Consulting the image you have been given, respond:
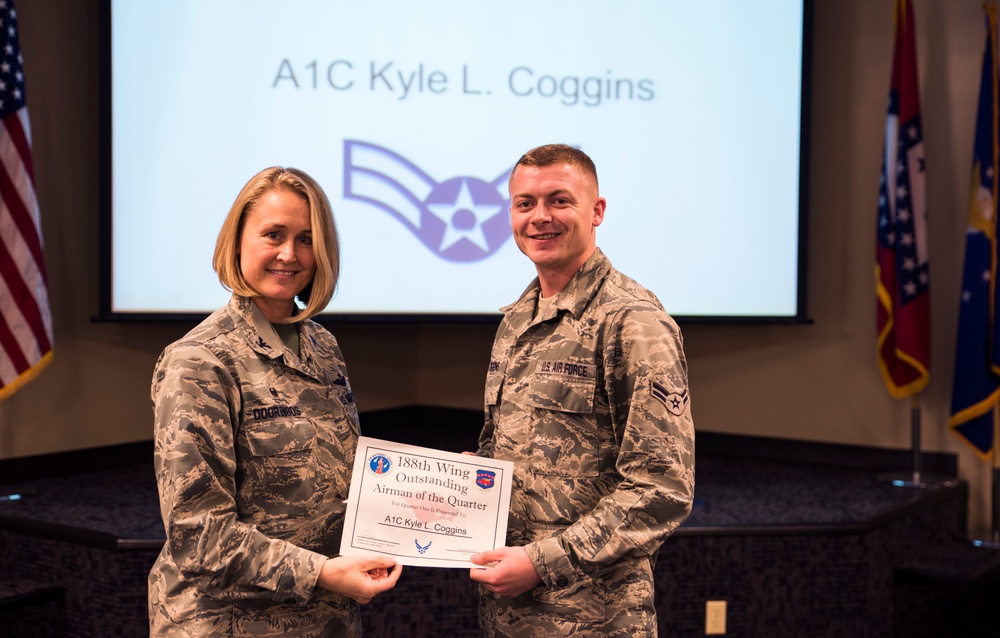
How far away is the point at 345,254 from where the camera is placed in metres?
4.23

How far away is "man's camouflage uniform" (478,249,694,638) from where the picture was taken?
5.54ft

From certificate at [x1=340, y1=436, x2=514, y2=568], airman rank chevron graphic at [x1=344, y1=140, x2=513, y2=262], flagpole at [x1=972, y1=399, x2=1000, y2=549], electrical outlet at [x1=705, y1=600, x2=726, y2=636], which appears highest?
airman rank chevron graphic at [x1=344, y1=140, x2=513, y2=262]

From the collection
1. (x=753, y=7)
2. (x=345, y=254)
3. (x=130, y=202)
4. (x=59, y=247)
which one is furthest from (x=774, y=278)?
(x=59, y=247)

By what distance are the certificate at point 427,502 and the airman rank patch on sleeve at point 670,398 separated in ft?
1.03

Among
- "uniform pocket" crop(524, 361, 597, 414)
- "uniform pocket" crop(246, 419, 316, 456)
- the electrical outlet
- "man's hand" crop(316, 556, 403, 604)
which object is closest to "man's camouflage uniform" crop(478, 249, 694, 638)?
"uniform pocket" crop(524, 361, 597, 414)

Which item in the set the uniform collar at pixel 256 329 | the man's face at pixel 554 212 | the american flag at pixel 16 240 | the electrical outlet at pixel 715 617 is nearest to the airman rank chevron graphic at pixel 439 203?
the american flag at pixel 16 240

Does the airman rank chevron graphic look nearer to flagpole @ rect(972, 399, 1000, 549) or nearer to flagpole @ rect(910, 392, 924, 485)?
flagpole @ rect(910, 392, 924, 485)

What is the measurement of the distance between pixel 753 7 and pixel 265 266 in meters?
3.51

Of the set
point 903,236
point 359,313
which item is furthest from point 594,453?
point 903,236

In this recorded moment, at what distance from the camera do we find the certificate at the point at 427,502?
1.71 metres

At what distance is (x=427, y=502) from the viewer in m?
1.74

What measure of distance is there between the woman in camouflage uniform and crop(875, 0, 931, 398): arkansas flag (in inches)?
127

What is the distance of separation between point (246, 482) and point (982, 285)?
11.6 ft

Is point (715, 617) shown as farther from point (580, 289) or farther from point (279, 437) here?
point (279, 437)
